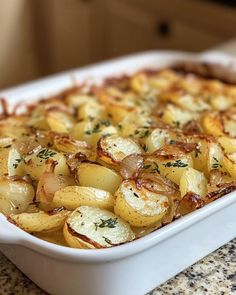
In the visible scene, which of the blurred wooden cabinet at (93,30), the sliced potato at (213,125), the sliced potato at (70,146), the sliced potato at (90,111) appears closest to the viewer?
the sliced potato at (70,146)

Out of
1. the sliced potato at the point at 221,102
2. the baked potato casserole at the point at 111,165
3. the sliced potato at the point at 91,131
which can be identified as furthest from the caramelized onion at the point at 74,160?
the sliced potato at the point at 221,102

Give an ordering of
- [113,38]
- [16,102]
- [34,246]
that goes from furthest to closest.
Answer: [113,38], [16,102], [34,246]

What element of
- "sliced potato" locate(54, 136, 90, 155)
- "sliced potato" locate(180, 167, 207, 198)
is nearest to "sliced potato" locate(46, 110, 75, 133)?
"sliced potato" locate(54, 136, 90, 155)

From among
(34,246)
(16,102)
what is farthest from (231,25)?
(34,246)

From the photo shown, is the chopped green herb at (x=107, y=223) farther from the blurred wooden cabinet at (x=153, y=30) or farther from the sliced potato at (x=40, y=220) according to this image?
the blurred wooden cabinet at (x=153, y=30)

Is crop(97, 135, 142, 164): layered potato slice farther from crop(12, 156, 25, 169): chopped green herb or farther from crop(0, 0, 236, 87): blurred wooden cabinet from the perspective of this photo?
crop(0, 0, 236, 87): blurred wooden cabinet

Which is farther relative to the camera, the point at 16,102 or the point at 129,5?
the point at 129,5

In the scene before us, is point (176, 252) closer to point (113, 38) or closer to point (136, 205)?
point (136, 205)
